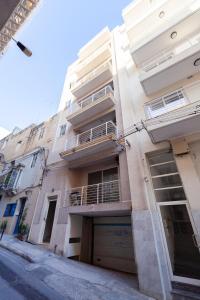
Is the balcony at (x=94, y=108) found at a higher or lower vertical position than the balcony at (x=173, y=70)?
higher

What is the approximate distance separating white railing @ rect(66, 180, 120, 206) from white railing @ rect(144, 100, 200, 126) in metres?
4.16

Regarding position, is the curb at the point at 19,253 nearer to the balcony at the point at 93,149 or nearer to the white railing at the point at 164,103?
the balcony at the point at 93,149

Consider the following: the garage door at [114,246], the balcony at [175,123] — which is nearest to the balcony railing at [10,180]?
the garage door at [114,246]

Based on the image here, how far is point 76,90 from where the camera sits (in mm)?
12695

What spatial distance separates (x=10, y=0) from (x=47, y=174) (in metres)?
9.02

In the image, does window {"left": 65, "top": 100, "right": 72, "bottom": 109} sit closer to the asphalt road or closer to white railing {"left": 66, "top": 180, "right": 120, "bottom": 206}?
white railing {"left": 66, "top": 180, "right": 120, "bottom": 206}

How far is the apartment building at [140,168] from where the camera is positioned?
4832 mm

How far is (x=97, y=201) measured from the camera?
23.9 feet

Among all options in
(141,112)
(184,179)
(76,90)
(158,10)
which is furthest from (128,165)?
(158,10)

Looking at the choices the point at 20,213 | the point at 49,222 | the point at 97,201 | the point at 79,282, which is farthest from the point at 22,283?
the point at 20,213

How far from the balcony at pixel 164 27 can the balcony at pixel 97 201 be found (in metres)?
7.88

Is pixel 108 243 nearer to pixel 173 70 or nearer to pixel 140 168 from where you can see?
pixel 140 168

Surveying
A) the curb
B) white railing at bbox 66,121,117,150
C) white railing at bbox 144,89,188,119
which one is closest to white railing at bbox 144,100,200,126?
white railing at bbox 144,89,188,119

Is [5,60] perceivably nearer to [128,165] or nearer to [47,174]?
[128,165]
